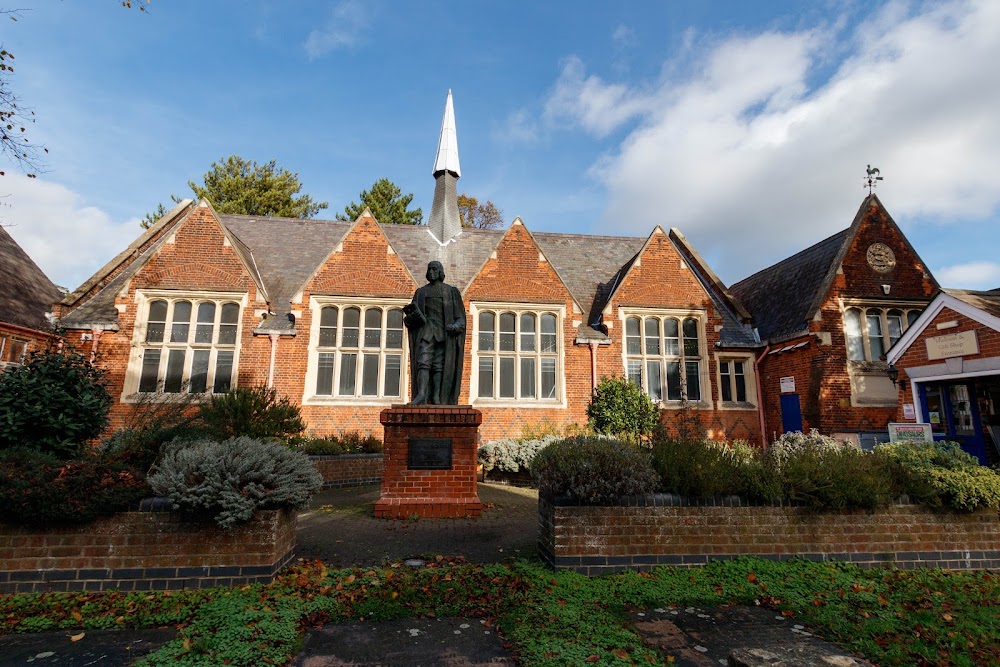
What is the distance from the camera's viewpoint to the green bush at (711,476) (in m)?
5.32

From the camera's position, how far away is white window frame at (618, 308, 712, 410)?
51.5 feet

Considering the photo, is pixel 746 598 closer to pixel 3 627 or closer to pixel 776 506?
pixel 776 506

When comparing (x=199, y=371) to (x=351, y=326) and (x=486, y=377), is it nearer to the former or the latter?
(x=351, y=326)

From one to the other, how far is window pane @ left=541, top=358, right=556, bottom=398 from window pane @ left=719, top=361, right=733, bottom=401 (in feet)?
18.4

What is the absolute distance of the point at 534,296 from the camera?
15586mm

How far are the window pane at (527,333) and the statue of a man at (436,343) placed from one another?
7.47 m

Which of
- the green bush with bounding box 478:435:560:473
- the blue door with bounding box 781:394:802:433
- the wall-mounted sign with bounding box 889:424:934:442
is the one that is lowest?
the green bush with bounding box 478:435:560:473

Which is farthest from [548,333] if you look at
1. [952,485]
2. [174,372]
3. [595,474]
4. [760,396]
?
[174,372]

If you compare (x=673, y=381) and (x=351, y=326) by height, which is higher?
→ (x=351, y=326)

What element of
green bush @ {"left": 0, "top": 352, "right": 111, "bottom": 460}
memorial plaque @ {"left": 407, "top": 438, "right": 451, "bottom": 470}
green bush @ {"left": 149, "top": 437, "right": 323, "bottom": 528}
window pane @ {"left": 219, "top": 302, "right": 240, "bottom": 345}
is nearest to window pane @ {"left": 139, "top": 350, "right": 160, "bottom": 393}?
window pane @ {"left": 219, "top": 302, "right": 240, "bottom": 345}

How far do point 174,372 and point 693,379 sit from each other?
52.4ft

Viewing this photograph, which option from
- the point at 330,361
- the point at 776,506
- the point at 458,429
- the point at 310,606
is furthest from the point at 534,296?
the point at 310,606

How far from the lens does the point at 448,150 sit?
2223 cm

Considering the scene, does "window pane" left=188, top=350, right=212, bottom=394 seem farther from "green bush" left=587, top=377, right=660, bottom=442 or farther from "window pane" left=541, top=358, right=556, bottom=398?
"green bush" left=587, top=377, right=660, bottom=442
